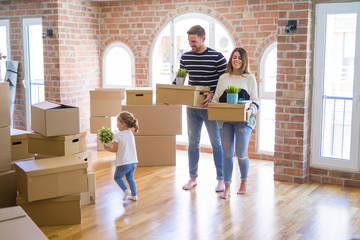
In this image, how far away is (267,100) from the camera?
19.1 ft

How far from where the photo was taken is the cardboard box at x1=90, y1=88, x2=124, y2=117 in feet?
19.9

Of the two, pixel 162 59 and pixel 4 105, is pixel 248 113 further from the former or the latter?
pixel 162 59

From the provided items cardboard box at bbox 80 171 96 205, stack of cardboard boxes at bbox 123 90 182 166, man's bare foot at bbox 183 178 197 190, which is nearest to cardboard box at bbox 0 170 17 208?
cardboard box at bbox 80 171 96 205

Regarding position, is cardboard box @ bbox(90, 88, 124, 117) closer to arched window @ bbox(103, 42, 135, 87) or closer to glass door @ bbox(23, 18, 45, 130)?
arched window @ bbox(103, 42, 135, 87)

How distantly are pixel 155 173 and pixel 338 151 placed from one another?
6.47ft

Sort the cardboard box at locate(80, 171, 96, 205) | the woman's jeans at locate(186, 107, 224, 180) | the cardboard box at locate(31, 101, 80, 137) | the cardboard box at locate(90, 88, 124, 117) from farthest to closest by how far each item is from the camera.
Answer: the cardboard box at locate(90, 88, 124, 117) < the woman's jeans at locate(186, 107, 224, 180) < the cardboard box at locate(80, 171, 96, 205) < the cardboard box at locate(31, 101, 80, 137)

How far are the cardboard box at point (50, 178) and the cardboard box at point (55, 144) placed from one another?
23 cm

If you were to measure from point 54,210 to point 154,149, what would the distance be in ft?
6.46

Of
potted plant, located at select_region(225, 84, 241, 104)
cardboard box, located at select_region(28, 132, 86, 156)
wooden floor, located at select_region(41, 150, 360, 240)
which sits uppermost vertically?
potted plant, located at select_region(225, 84, 241, 104)

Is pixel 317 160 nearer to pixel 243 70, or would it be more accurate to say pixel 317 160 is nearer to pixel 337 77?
pixel 337 77

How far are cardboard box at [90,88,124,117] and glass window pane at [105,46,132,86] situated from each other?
90cm

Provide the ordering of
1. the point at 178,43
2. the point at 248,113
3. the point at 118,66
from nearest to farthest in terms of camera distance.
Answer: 1. the point at 248,113
2. the point at 178,43
3. the point at 118,66

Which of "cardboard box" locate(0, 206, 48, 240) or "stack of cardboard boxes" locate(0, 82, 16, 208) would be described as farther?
"stack of cardboard boxes" locate(0, 82, 16, 208)

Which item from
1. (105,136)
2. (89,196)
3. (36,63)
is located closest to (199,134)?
(105,136)
